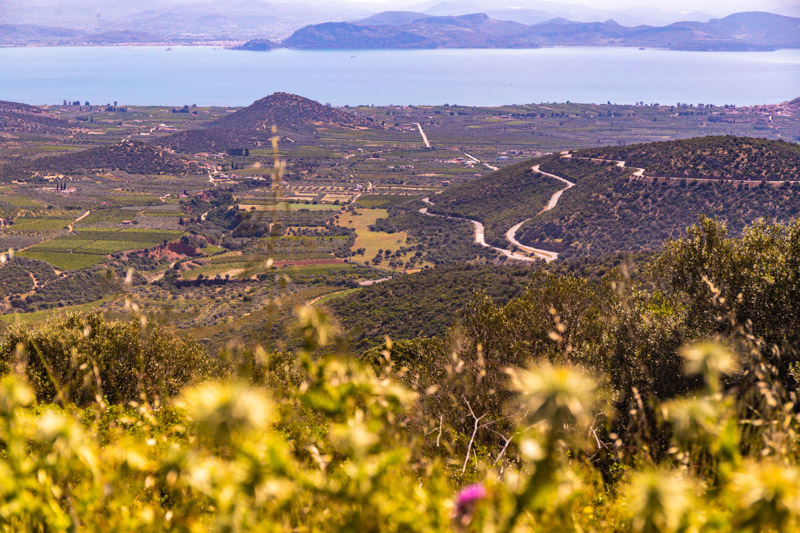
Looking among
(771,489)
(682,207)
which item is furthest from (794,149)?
(771,489)

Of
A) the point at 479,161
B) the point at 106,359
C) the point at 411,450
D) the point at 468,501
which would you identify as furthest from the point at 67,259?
the point at 479,161

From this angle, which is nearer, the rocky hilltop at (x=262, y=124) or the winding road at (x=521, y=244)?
the winding road at (x=521, y=244)

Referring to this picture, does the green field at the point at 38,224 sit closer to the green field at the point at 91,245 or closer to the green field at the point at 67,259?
the green field at the point at 91,245

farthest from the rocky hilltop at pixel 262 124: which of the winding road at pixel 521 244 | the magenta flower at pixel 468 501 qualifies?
the magenta flower at pixel 468 501

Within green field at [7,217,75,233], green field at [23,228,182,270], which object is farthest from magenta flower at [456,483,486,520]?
green field at [7,217,75,233]

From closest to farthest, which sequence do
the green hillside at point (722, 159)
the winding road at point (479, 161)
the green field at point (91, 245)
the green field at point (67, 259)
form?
the green hillside at point (722, 159), the green field at point (67, 259), the green field at point (91, 245), the winding road at point (479, 161)

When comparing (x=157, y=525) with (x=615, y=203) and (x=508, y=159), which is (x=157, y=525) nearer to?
(x=615, y=203)

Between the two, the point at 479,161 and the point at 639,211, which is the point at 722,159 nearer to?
the point at 639,211

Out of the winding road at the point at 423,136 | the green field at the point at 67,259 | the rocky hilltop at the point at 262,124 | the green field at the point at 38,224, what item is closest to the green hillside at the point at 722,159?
the green field at the point at 67,259

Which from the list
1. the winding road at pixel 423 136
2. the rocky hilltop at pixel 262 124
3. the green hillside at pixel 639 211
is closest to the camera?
the green hillside at pixel 639 211

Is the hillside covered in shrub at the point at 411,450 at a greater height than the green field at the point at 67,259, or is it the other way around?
the hillside covered in shrub at the point at 411,450

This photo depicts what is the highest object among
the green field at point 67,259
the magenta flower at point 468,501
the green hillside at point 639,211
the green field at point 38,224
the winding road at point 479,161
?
the magenta flower at point 468,501

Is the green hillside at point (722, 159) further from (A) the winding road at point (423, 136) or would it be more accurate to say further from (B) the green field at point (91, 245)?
(A) the winding road at point (423, 136)
